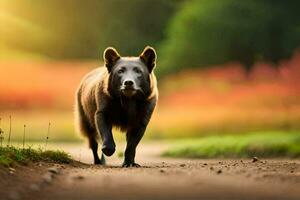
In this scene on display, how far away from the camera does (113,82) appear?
1360 centimetres

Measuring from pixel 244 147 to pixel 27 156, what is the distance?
11971mm

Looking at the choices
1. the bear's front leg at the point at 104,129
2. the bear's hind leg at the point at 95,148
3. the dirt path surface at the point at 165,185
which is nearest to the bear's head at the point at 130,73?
the bear's front leg at the point at 104,129

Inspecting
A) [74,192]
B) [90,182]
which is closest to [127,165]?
[90,182]

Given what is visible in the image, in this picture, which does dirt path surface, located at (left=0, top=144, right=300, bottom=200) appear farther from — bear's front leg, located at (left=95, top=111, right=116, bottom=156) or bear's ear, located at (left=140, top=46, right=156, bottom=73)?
bear's ear, located at (left=140, top=46, right=156, bottom=73)

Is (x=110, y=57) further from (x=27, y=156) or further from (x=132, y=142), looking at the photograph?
(x=27, y=156)

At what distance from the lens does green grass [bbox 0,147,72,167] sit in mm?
10914

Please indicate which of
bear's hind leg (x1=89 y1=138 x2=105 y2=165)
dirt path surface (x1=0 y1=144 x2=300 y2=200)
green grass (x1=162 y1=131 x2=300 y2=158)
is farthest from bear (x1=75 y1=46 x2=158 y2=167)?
green grass (x1=162 y1=131 x2=300 y2=158)

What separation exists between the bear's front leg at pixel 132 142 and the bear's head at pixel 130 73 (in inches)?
35.2

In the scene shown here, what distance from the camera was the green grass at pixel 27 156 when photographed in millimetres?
10914

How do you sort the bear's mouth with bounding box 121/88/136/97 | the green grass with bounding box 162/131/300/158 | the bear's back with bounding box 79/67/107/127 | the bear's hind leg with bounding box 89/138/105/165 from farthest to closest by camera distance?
the green grass with bounding box 162/131/300/158 → the bear's hind leg with bounding box 89/138/105/165 → the bear's back with bounding box 79/67/107/127 → the bear's mouth with bounding box 121/88/136/97

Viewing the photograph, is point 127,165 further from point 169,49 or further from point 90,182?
point 169,49

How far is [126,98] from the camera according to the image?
13.6m

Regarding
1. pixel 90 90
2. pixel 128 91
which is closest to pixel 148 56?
pixel 128 91

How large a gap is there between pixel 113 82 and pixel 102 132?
40.5 inches
